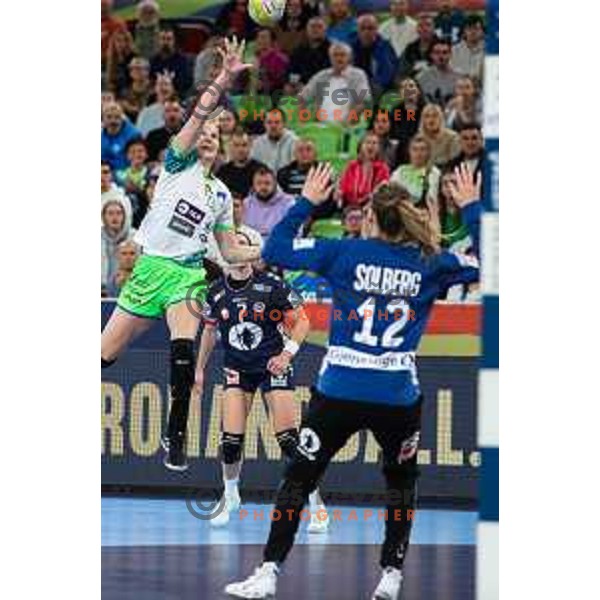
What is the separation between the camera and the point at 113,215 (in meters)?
12.1

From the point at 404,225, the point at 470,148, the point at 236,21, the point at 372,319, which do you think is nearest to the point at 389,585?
the point at 372,319

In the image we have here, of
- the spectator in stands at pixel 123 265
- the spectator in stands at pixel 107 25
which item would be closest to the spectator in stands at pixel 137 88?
the spectator in stands at pixel 107 25

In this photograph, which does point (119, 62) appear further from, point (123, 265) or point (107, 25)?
point (123, 265)

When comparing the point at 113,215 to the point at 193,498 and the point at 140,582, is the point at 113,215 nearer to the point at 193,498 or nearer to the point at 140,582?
the point at 193,498

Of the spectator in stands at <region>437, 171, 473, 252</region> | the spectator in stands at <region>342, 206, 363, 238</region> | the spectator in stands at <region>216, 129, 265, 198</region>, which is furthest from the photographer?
the spectator in stands at <region>216, 129, 265, 198</region>

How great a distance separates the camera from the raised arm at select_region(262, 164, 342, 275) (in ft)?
32.0

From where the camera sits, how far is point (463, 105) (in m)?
11.8

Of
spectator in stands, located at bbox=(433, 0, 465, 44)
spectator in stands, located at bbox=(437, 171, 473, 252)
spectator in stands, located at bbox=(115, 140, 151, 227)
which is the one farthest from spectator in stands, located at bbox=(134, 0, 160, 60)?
spectator in stands, located at bbox=(437, 171, 473, 252)

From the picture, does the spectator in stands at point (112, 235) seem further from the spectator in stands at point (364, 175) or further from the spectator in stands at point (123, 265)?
the spectator in stands at point (364, 175)

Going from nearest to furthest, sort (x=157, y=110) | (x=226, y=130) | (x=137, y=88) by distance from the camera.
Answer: (x=226, y=130)
(x=157, y=110)
(x=137, y=88)

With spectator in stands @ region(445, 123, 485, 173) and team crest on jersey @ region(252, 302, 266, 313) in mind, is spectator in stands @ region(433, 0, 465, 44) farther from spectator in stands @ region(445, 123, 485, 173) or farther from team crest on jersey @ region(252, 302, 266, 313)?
team crest on jersey @ region(252, 302, 266, 313)

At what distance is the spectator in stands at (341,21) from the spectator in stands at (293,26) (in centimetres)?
42

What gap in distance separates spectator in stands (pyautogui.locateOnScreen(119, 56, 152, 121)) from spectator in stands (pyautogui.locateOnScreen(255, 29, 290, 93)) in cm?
108

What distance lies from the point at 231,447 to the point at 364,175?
5.08ft
